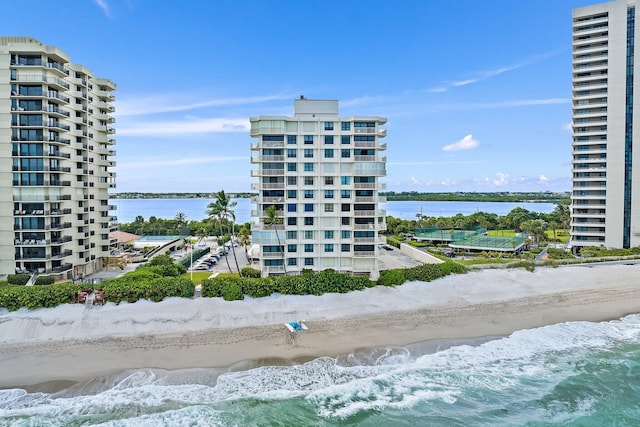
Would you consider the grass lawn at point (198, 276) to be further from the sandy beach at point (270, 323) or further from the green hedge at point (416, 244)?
the green hedge at point (416, 244)

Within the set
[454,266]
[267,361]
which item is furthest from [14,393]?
[454,266]

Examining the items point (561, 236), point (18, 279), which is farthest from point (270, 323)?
point (561, 236)

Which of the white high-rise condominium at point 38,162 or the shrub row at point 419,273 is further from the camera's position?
the white high-rise condominium at point 38,162

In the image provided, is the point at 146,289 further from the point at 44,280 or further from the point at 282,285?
the point at 44,280

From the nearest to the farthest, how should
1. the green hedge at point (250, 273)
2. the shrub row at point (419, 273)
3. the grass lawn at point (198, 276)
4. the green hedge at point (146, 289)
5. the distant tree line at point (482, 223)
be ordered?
the green hedge at point (146, 289), the shrub row at point (419, 273), the grass lawn at point (198, 276), the green hedge at point (250, 273), the distant tree line at point (482, 223)

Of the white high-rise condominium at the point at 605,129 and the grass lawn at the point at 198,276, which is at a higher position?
the white high-rise condominium at the point at 605,129

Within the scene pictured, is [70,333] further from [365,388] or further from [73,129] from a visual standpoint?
[73,129]

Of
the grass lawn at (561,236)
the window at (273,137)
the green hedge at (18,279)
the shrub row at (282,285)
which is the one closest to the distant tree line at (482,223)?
the grass lawn at (561,236)
